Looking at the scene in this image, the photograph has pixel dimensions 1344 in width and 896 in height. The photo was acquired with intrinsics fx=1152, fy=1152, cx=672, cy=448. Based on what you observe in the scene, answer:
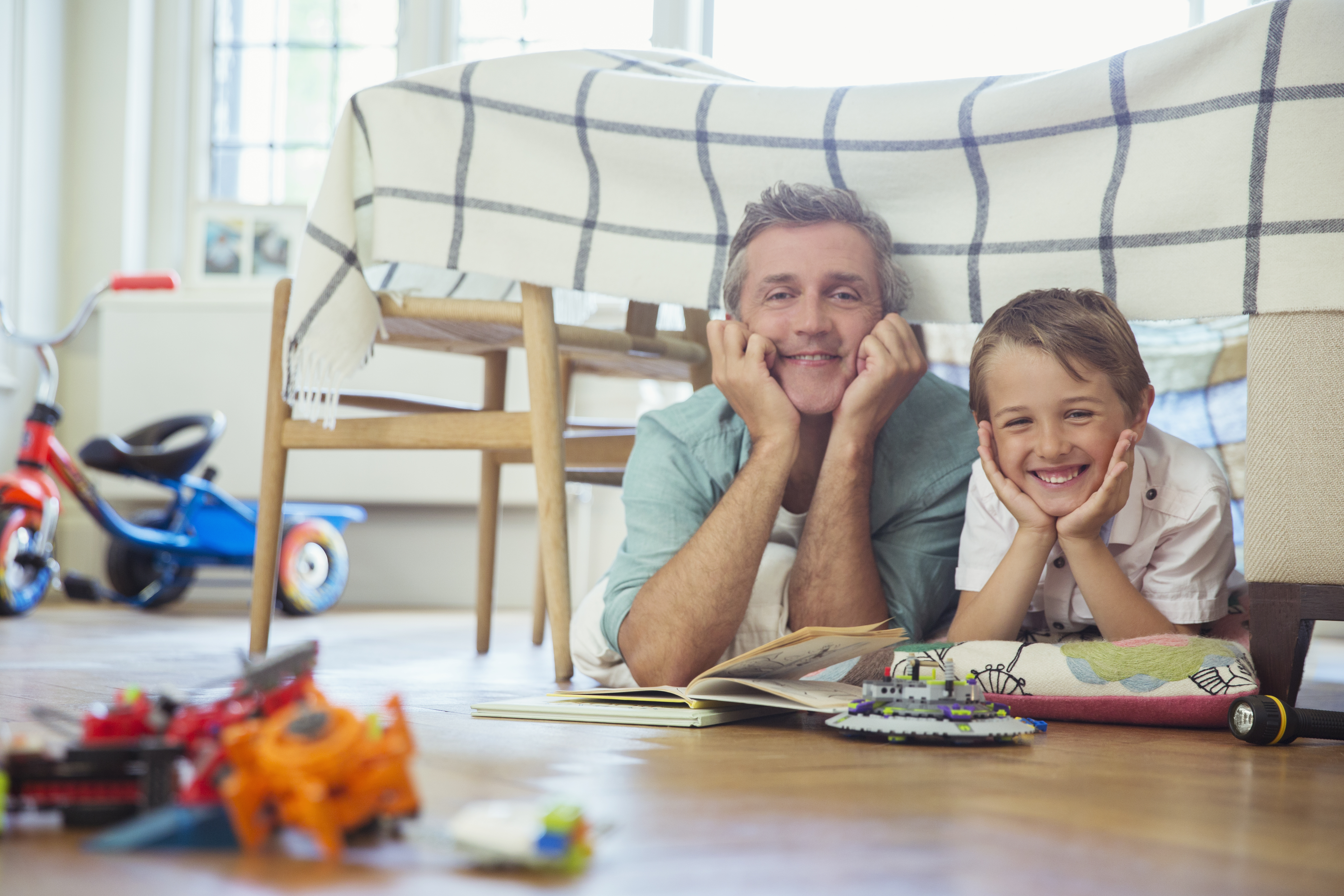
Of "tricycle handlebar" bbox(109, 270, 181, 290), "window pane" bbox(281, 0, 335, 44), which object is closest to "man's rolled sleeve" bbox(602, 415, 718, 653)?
"tricycle handlebar" bbox(109, 270, 181, 290)

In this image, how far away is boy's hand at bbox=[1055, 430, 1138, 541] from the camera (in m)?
0.99

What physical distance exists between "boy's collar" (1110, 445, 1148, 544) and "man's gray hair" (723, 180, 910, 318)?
0.92ft

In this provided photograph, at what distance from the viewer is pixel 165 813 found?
1.53 ft

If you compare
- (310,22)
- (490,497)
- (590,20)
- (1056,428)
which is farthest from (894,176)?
(310,22)

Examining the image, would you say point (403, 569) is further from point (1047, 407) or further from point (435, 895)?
point (435, 895)

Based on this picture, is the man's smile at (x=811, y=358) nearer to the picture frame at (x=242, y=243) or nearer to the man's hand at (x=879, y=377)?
the man's hand at (x=879, y=377)

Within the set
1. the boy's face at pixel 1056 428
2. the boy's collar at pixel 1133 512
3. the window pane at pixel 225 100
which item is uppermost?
the window pane at pixel 225 100

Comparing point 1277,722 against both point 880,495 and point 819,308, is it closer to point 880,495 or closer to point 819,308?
point 880,495

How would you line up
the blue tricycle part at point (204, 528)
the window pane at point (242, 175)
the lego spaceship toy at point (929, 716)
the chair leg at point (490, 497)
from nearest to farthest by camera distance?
the lego spaceship toy at point (929, 716), the chair leg at point (490, 497), the blue tricycle part at point (204, 528), the window pane at point (242, 175)

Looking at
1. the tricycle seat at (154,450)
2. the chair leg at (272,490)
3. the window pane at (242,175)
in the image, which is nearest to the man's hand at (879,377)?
the chair leg at (272,490)

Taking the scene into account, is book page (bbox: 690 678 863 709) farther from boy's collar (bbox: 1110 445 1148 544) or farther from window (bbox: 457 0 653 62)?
window (bbox: 457 0 653 62)

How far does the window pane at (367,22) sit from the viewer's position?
347 centimetres

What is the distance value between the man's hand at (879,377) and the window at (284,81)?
2709mm

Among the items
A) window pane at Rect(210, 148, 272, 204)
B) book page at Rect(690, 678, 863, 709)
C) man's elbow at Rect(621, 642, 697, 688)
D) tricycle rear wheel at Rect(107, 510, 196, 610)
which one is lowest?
tricycle rear wheel at Rect(107, 510, 196, 610)
